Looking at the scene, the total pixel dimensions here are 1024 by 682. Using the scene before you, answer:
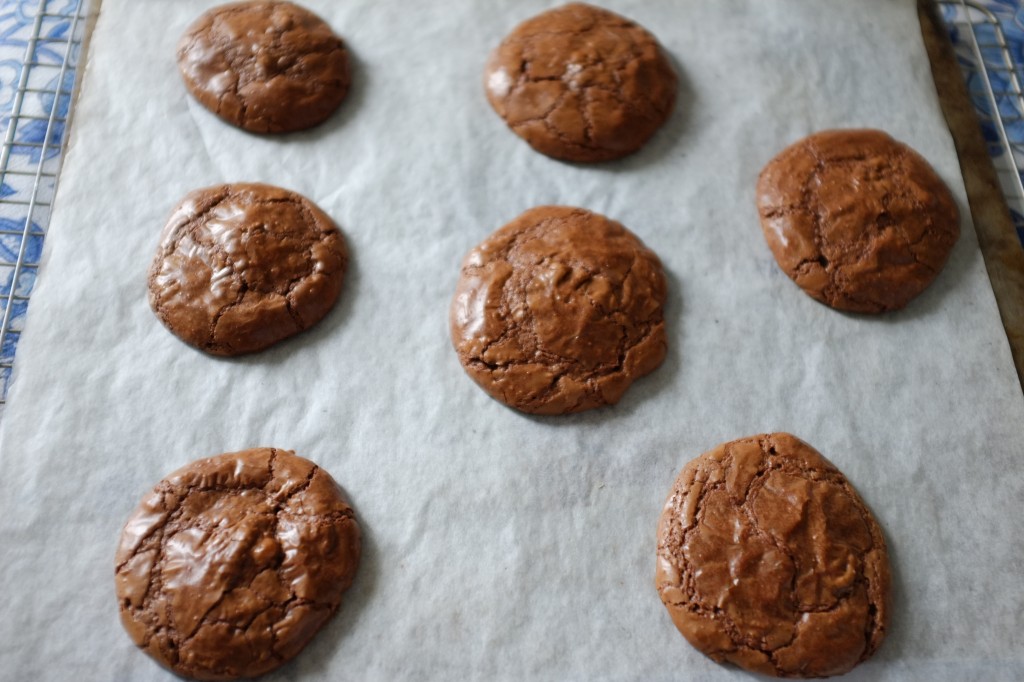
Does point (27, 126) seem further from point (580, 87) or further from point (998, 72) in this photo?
point (998, 72)

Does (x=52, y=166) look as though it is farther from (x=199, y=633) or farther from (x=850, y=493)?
(x=850, y=493)

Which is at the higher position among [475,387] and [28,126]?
[28,126]

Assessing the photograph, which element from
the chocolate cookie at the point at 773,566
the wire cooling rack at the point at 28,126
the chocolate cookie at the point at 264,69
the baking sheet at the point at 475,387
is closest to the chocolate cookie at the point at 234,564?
the baking sheet at the point at 475,387

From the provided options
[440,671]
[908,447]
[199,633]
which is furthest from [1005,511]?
[199,633]

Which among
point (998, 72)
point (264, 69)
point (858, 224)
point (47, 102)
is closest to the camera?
point (858, 224)

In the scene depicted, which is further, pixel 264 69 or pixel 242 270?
pixel 264 69

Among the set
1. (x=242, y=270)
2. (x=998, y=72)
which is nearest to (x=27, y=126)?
(x=242, y=270)

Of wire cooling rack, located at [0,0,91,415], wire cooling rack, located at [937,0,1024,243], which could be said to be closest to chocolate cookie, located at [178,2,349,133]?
wire cooling rack, located at [0,0,91,415]

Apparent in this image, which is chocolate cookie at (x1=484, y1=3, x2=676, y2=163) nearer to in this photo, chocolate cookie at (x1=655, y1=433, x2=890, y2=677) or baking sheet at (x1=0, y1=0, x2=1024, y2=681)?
baking sheet at (x1=0, y1=0, x2=1024, y2=681)
